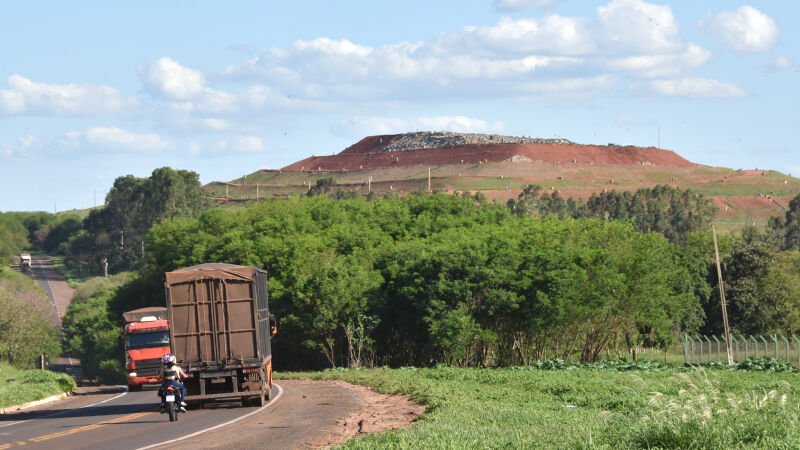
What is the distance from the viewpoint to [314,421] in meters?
22.2

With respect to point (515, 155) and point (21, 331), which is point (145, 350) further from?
point (515, 155)

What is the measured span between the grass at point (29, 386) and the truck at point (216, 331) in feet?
28.4

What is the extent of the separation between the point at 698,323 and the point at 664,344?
1394 centimetres

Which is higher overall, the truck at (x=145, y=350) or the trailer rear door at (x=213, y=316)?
the trailer rear door at (x=213, y=316)

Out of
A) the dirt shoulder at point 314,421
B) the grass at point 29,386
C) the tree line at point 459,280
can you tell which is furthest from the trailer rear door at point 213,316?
the tree line at point 459,280

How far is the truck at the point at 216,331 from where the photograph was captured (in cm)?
2520

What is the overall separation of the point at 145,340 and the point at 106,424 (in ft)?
45.7

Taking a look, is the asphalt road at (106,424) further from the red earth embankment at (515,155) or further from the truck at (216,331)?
the red earth embankment at (515,155)

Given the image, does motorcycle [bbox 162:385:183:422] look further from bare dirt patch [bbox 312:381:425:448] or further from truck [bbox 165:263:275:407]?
bare dirt patch [bbox 312:381:425:448]

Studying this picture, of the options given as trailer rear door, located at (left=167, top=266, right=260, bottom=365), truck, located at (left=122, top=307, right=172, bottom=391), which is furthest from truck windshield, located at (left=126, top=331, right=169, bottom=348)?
trailer rear door, located at (left=167, top=266, right=260, bottom=365)

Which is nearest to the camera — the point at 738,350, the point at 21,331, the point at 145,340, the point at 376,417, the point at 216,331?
the point at 376,417

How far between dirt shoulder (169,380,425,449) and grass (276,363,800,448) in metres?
0.89

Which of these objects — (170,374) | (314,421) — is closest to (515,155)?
(170,374)

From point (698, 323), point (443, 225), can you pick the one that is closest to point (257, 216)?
point (443, 225)
